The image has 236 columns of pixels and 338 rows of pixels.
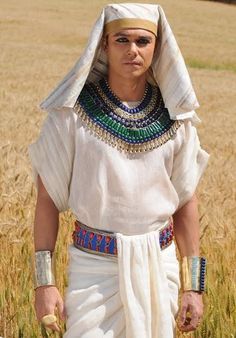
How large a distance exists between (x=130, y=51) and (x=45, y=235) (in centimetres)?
60

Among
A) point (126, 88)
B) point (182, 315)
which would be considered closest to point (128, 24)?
point (126, 88)

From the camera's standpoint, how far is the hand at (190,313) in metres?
2.53

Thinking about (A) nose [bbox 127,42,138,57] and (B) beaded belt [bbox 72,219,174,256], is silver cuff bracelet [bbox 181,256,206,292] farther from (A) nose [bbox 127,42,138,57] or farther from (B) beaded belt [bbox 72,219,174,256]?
(A) nose [bbox 127,42,138,57]

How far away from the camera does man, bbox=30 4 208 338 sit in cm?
242

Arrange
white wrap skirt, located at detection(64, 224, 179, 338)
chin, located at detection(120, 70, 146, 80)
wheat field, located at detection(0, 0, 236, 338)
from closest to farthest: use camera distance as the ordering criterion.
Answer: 1. white wrap skirt, located at detection(64, 224, 179, 338)
2. chin, located at detection(120, 70, 146, 80)
3. wheat field, located at detection(0, 0, 236, 338)

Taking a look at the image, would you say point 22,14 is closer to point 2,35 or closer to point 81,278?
point 2,35

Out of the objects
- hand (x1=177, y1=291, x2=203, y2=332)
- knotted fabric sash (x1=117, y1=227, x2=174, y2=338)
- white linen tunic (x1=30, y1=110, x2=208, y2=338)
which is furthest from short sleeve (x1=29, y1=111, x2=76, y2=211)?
hand (x1=177, y1=291, x2=203, y2=332)

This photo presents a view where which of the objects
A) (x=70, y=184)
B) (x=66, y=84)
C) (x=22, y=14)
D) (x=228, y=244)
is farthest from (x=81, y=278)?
(x=22, y=14)

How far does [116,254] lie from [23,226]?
1774 millimetres

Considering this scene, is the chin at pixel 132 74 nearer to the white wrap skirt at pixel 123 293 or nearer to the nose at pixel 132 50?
the nose at pixel 132 50

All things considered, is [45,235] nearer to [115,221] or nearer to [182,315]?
[115,221]

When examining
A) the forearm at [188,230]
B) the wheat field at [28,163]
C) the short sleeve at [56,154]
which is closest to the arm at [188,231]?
the forearm at [188,230]

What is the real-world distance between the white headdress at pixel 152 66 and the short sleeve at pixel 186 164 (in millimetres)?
59

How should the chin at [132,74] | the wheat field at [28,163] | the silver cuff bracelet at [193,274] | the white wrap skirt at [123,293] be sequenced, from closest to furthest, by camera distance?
the white wrap skirt at [123,293]
the chin at [132,74]
the silver cuff bracelet at [193,274]
the wheat field at [28,163]
